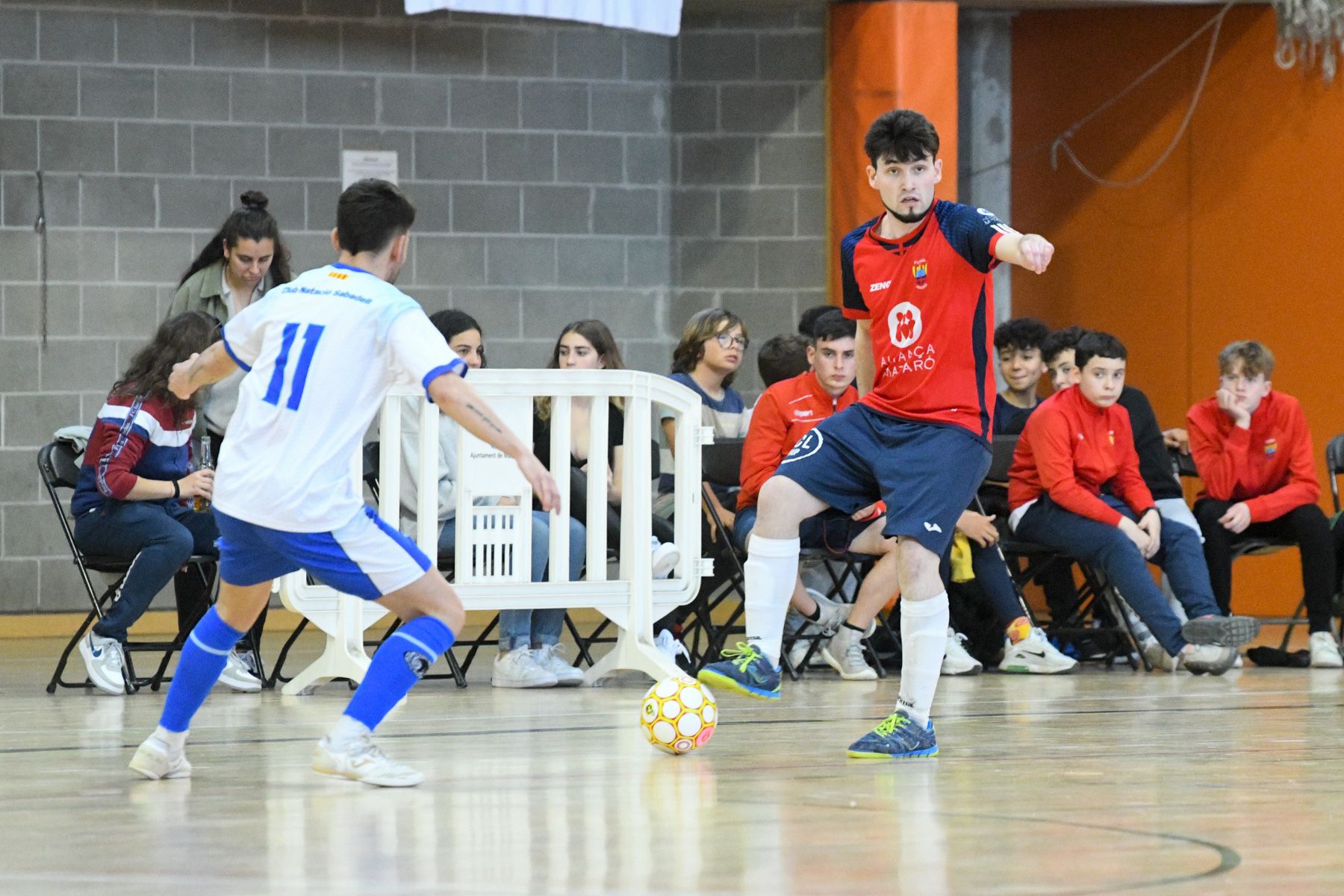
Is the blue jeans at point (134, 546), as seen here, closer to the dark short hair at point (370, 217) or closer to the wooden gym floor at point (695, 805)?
the wooden gym floor at point (695, 805)

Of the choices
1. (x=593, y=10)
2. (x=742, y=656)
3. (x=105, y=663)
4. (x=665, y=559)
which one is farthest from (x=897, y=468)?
(x=593, y=10)

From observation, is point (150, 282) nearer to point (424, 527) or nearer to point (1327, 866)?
point (424, 527)

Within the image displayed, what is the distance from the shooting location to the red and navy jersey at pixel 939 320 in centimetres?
418

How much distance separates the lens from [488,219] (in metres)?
9.28

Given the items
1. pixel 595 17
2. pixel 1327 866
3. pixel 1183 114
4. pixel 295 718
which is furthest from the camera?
pixel 1183 114

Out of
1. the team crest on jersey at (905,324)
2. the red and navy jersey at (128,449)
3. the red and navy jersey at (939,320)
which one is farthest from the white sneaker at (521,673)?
the team crest on jersey at (905,324)

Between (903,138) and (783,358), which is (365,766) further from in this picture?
(783,358)

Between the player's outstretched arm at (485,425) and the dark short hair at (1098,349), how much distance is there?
3.81m

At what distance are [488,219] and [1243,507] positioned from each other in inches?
163

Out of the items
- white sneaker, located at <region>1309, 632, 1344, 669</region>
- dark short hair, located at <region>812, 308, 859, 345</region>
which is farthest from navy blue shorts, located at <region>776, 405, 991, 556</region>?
white sneaker, located at <region>1309, 632, 1344, 669</region>

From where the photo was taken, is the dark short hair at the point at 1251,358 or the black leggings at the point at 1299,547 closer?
the black leggings at the point at 1299,547

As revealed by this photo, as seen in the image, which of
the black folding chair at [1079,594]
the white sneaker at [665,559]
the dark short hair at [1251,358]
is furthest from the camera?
the dark short hair at [1251,358]

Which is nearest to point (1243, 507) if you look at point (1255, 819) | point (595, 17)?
point (595, 17)

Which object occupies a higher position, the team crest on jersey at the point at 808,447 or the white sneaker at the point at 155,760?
the team crest on jersey at the point at 808,447
